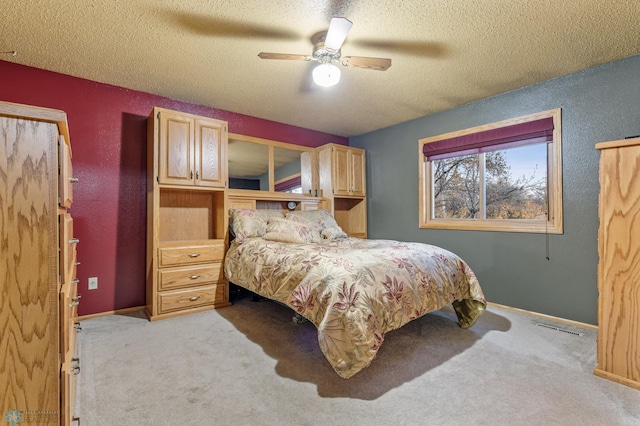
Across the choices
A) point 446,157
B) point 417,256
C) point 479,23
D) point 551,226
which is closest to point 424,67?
point 479,23

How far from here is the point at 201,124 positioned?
10.6 feet

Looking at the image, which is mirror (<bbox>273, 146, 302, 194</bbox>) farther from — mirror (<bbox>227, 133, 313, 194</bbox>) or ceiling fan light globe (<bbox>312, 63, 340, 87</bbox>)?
ceiling fan light globe (<bbox>312, 63, 340, 87</bbox>)

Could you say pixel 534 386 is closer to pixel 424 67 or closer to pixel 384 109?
pixel 424 67

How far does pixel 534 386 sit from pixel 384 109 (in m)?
3.08

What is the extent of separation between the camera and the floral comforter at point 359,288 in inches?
66.5

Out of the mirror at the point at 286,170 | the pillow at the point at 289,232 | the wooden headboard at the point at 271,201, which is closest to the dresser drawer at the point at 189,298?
the pillow at the point at 289,232

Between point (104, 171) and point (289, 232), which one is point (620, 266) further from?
point (104, 171)

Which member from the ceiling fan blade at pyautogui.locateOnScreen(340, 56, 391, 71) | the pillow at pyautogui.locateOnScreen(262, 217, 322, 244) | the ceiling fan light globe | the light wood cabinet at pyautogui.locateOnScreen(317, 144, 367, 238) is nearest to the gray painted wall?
the light wood cabinet at pyautogui.locateOnScreen(317, 144, 367, 238)

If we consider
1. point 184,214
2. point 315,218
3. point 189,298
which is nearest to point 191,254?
point 189,298

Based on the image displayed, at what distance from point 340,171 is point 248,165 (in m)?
1.35

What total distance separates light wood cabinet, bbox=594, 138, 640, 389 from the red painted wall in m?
3.92

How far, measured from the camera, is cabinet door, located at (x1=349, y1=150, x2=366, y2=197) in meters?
4.55

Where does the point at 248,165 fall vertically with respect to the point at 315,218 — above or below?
above

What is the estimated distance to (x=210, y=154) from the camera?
327 centimetres
